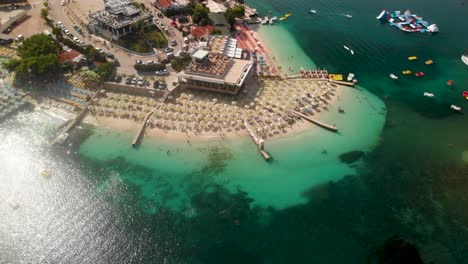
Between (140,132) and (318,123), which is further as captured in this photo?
(318,123)

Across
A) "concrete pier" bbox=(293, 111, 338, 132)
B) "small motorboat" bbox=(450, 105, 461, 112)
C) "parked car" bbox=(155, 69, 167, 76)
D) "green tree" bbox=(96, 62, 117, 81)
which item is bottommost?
"small motorboat" bbox=(450, 105, 461, 112)

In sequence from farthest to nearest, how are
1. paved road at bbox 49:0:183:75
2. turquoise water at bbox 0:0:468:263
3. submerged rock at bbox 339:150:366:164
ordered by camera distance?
paved road at bbox 49:0:183:75 → submerged rock at bbox 339:150:366:164 → turquoise water at bbox 0:0:468:263

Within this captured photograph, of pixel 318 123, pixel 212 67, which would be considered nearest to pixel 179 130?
pixel 212 67

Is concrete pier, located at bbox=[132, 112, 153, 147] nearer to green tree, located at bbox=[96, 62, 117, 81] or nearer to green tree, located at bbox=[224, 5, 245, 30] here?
green tree, located at bbox=[96, 62, 117, 81]

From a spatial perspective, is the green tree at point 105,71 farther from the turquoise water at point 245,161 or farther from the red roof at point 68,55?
the turquoise water at point 245,161

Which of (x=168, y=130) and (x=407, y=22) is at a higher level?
(x=407, y=22)

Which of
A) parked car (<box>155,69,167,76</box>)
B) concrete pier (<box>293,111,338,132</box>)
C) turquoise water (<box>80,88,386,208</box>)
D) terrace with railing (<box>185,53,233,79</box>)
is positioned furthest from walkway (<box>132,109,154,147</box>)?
concrete pier (<box>293,111,338,132</box>)

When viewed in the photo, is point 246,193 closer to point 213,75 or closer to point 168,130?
point 168,130

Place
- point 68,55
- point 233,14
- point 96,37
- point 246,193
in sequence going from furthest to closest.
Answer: point 233,14, point 96,37, point 68,55, point 246,193

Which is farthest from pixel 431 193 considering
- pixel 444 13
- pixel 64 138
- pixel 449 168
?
pixel 444 13
